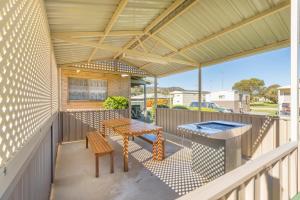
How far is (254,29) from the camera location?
4.12 meters

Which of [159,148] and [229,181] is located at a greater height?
[229,181]

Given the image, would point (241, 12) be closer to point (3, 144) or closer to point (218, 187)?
point (218, 187)

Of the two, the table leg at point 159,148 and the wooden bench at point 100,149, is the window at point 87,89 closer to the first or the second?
the wooden bench at point 100,149

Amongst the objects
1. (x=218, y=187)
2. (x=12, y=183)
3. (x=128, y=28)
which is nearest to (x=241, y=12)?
(x=128, y=28)

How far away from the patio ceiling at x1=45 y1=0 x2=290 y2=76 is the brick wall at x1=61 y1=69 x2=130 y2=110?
2.18 meters

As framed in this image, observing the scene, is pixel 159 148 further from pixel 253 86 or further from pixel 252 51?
pixel 253 86

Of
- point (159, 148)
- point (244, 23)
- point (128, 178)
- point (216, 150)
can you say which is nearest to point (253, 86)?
point (244, 23)

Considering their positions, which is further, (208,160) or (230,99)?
(230,99)

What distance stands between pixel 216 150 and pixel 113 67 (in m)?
6.73

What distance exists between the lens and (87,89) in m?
8.78

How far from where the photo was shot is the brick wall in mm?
8133

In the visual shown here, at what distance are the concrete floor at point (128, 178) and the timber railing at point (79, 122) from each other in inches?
60.6

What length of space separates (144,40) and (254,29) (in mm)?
3503

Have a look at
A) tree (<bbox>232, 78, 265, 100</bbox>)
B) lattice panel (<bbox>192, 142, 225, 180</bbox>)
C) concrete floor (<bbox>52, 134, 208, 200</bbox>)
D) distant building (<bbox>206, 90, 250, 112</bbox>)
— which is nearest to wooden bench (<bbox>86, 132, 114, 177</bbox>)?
concrete floor (<bbox>52, 134, 208, 200</bbox>)
